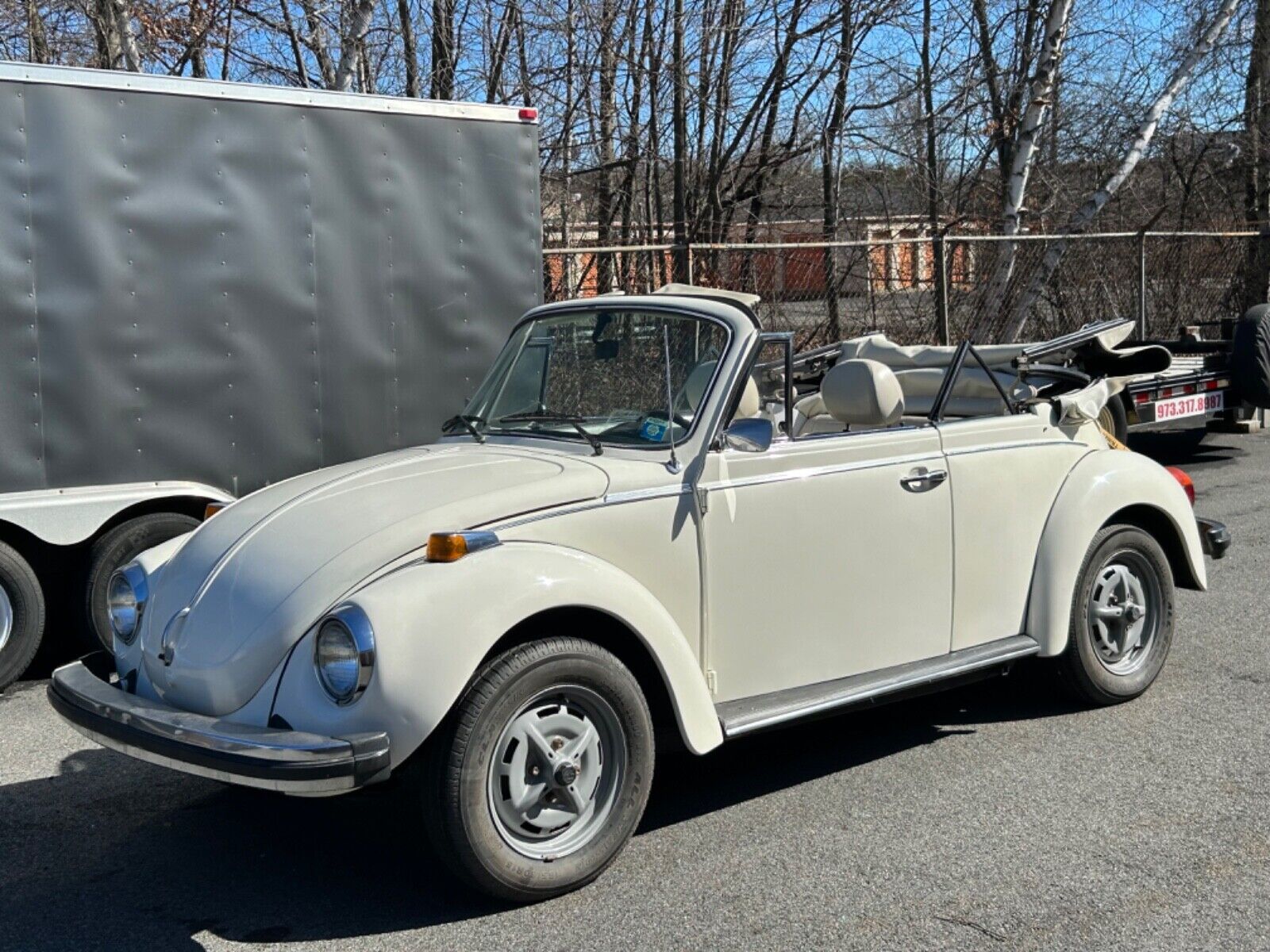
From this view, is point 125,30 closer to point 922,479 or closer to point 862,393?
point 862,393

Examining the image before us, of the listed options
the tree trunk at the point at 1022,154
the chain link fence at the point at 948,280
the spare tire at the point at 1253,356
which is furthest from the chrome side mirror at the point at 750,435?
the tree trunk at the point at 1022,154

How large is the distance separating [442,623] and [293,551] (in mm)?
694

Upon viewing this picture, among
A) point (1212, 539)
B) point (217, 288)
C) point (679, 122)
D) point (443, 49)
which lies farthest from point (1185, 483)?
point (443, 49)

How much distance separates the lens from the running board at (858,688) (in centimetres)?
462

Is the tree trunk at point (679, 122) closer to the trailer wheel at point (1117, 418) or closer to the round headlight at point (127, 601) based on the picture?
the trailer wheel at point (1117, 418)

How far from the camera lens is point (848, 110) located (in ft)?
60.6

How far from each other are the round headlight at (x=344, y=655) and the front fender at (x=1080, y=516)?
2972 millimetres

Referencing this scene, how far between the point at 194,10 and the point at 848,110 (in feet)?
27.5

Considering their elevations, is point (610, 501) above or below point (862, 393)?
below

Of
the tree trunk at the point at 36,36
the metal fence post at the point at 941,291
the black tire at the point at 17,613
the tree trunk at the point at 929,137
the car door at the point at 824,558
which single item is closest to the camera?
the car door at the point at 824,558

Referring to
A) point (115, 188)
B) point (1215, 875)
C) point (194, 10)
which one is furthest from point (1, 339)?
point (194, 10)

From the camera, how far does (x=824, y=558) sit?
4.96m

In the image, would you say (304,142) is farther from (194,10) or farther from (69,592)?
(194,10)

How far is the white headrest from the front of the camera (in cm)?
505
